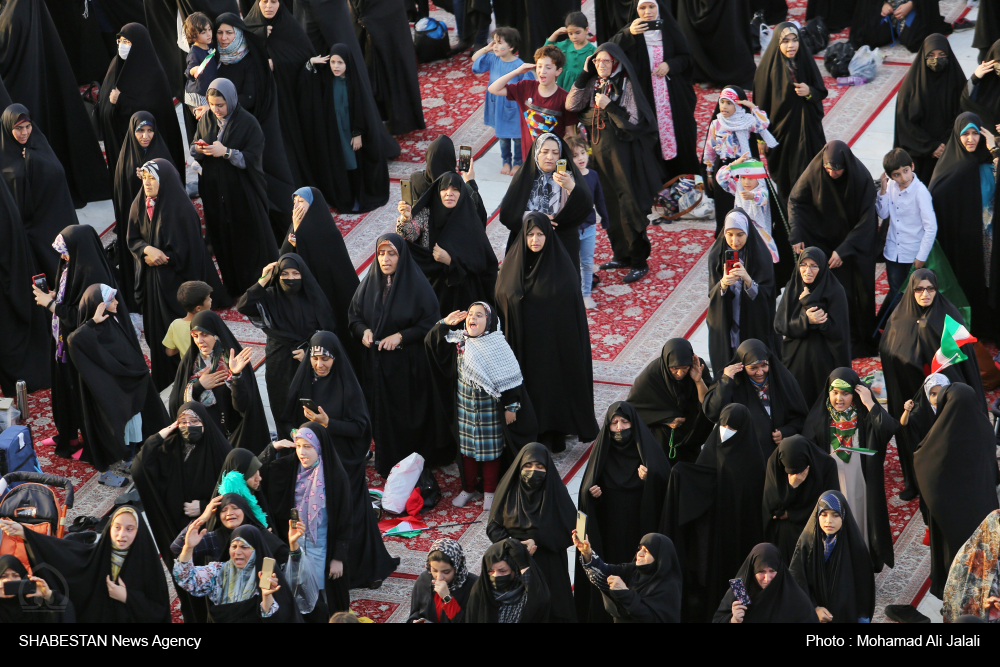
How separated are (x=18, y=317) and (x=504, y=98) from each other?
372 cm

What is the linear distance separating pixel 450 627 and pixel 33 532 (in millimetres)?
2146

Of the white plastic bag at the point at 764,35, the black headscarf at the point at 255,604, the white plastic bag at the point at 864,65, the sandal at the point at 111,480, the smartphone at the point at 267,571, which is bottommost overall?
the sandal at the point at 111,480

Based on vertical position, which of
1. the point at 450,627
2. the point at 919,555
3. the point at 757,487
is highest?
the point at 450,627

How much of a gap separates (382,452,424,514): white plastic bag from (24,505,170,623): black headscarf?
1.79 metres

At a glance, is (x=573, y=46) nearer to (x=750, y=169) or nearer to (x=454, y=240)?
(x=750, y=169)

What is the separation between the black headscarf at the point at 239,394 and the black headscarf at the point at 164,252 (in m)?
1.36

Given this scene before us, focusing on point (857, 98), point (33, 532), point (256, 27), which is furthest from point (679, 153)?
point (33, 532)

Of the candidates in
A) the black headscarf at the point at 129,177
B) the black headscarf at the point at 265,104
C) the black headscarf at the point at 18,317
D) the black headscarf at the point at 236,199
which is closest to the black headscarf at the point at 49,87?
the black headscarf at the point at 129,177

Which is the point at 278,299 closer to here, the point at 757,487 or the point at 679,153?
the point at 757,487

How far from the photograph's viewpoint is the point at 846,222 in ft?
31.0

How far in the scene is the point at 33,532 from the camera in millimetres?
7000

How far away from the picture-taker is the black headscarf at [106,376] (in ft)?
28.2

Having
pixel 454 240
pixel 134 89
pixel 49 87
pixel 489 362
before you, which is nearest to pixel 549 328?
pixel 489 362

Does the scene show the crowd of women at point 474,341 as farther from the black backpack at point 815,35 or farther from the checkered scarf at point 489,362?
the black backpack at point 815,35
